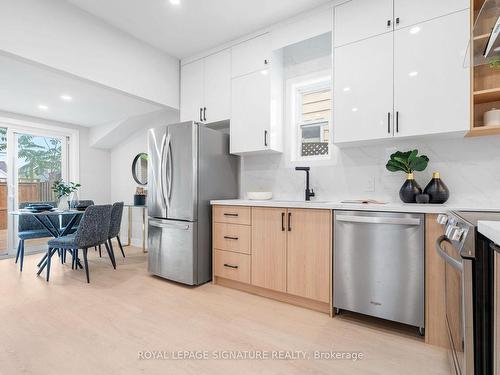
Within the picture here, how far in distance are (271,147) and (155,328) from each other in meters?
2.00

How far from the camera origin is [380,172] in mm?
2500

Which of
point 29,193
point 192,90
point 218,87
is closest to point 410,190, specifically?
point 218,87

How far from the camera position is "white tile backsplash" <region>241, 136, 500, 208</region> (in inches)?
82.3

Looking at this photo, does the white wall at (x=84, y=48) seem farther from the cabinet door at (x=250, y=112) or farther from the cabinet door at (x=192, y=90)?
the cabinet door at (x=250, y=112)

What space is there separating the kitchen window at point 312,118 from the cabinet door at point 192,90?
1.24 metres

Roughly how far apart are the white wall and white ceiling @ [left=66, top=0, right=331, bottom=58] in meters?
0.14

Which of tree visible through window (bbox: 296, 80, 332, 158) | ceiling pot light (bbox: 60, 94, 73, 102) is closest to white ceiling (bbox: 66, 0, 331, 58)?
tree visible through window (bbox: 296, 80, 332, 158)

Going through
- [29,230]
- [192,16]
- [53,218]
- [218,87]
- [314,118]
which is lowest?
[29,230]

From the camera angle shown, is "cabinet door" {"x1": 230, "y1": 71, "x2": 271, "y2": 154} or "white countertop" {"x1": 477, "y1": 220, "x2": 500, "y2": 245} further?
"cabinet door" {"x1": 230, "y1": 71, "x2": 271, "y2": 154}

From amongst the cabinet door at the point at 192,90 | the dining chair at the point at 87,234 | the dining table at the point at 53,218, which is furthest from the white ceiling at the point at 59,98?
the dining table at the point at 53,218

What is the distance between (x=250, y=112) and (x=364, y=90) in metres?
1.21

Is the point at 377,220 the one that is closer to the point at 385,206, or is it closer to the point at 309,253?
the point at 385,206

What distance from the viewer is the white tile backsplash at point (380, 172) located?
2.09 meters

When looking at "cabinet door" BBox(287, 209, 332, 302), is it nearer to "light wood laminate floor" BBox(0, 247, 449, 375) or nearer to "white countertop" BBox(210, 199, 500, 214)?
"white countertop" BBox(210, 199, 500, 214)
